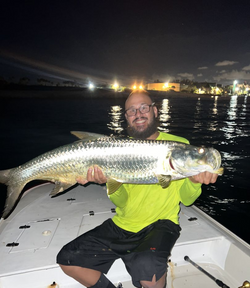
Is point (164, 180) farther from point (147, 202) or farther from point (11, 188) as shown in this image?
point (11, 188)

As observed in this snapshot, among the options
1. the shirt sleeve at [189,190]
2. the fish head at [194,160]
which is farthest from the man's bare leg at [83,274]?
the fish head at [194,160]

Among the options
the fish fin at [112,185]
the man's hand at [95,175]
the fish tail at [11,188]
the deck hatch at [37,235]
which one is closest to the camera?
the fish fin at [112,185]

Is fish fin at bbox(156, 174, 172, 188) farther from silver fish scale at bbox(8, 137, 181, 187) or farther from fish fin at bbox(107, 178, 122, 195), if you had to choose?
fish fin at bbox(107, 178, 122, 195)

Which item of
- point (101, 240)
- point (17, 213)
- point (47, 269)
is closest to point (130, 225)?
point (101, 240)

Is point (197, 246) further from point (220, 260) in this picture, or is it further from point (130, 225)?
point (130, 225)

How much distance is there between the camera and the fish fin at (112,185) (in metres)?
3.01

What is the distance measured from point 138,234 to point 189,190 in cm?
99

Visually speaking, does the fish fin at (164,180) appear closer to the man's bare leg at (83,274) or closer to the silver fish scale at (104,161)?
the silver fish scale at (104,161)

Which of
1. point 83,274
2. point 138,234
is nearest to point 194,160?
point 138,234

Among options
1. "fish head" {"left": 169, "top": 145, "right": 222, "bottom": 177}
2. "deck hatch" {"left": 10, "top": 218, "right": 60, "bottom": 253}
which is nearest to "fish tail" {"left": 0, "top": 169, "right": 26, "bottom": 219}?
"deck hatch" {"left": 10, "top": 218, "right": 60, "bottom": 253}

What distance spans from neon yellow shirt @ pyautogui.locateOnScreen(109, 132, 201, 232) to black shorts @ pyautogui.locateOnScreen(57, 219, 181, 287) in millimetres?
98

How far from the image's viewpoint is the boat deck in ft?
9.88

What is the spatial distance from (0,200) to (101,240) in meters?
6.31

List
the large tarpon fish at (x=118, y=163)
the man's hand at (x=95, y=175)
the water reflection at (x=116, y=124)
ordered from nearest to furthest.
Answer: the large tarpon fish at (x=118, y=163) < the man's hand at (x=95, y=175) < the water reflection at (x=116, y=124)
